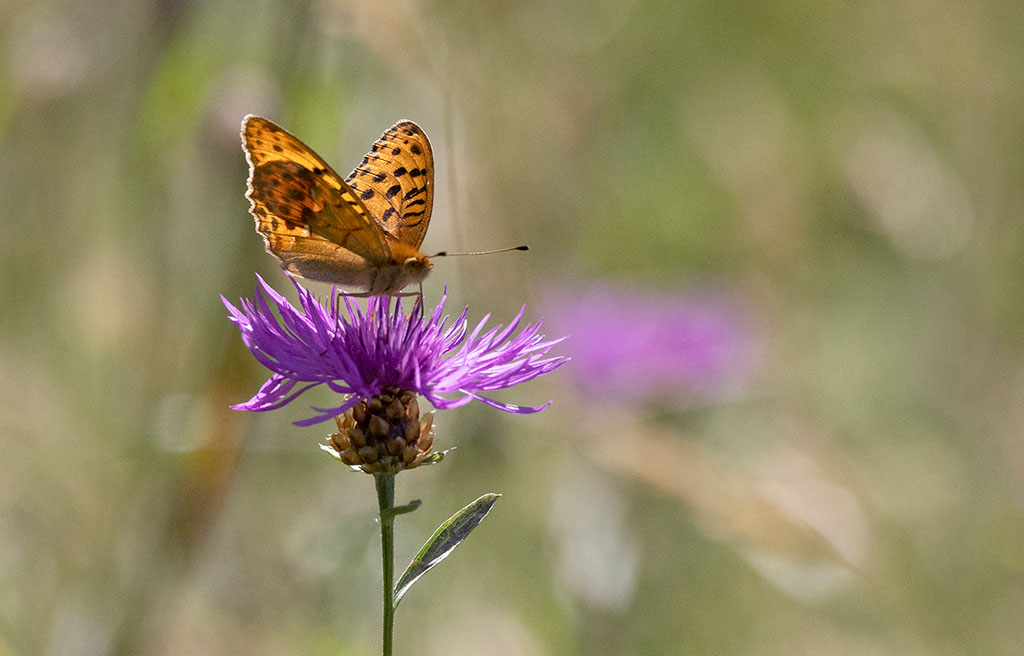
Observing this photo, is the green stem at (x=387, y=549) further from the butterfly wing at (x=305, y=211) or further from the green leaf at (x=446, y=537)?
the butterfly wing at (x=305, y=211)

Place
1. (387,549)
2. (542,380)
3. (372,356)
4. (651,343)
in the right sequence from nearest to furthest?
(387,549) < (372,356) < (542,380) < (651,343)

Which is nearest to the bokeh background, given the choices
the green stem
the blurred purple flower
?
the blurred purple flower

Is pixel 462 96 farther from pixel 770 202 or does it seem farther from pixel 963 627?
pixel 963 627

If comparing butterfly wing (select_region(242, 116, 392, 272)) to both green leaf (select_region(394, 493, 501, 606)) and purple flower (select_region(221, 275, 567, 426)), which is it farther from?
green leaf (select_region(394, 493, 501, 606))

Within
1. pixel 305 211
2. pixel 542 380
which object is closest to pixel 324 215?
pixel 305 211

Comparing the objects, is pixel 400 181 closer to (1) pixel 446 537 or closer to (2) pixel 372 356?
(2) pixel 372 356

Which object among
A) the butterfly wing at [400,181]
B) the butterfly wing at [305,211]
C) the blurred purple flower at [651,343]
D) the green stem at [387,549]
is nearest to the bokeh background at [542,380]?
the blurred purple flower at [651,343]

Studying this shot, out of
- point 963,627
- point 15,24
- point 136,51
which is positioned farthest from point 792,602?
→ point 15,24
